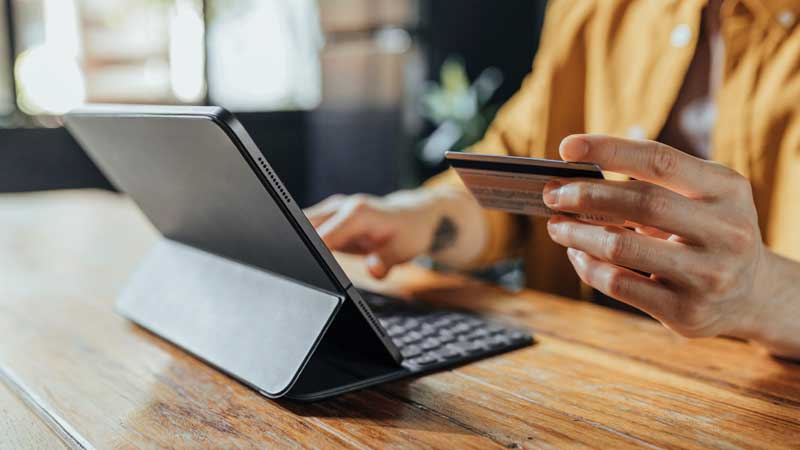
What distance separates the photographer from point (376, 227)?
1.12 meters

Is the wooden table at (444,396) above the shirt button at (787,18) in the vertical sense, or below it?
below

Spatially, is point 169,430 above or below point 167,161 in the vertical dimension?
below

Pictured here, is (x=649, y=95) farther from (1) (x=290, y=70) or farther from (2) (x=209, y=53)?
(1) (x=290, y=70)

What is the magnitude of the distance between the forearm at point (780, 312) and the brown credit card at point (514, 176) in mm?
217

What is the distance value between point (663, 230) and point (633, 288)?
0.20 feet

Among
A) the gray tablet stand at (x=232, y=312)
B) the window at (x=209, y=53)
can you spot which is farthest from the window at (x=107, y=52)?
the gray tablet stand at (x=232, y=312)

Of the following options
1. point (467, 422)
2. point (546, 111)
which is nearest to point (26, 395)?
point (467, 422)

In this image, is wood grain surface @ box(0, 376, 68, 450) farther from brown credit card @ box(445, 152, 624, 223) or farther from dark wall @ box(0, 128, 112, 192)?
dark wall @ box(0, 128, 112, 192)

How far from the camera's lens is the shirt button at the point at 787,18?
1.17 m

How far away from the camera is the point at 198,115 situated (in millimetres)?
596

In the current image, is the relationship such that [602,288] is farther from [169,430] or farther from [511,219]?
[511,219]

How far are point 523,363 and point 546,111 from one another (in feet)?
2.76

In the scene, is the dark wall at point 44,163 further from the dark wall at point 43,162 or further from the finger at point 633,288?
the finger at point 633,288

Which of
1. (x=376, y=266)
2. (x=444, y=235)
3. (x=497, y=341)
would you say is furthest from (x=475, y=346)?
(x=444, y=235)
